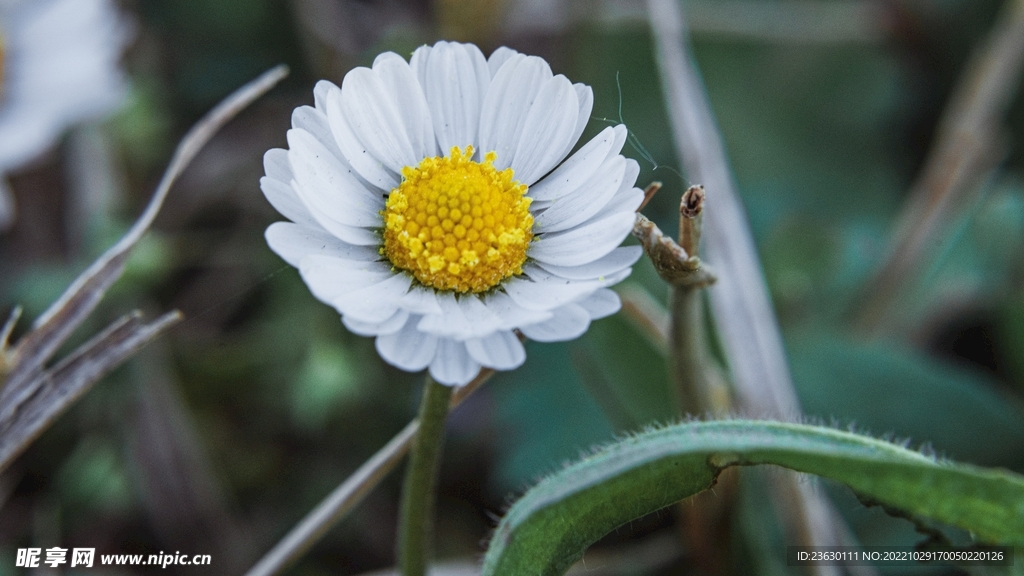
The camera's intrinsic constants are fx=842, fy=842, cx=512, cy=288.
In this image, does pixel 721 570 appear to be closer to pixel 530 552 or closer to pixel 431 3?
pixel 530 552

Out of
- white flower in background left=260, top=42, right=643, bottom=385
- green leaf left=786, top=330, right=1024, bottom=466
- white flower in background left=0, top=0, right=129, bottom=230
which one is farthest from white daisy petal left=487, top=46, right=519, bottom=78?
white flower in background left=0, top=0, right=129, bottom=230

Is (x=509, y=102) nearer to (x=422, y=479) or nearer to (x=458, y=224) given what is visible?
(x=458, y=224)

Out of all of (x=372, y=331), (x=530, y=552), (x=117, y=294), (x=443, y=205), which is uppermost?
(x=117, y=294)

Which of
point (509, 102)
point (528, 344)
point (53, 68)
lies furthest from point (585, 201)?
point (53, 68)

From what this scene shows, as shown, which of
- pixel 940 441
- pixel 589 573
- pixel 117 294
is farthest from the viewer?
pixel 117 294

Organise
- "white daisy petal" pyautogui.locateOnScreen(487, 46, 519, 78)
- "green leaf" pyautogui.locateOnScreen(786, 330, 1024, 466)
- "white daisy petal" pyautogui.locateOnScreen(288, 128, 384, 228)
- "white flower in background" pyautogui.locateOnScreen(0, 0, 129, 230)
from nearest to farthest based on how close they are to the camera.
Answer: "white daisy petal" pyautogui.locateOnScreen(288, 128, 384, 228) < "white daisy petal" pyautogui.locateOnScreen(487, 46, 519, 78) < "green leaf" pyautogui.locateOnScreen(786, 330, 1024, 466) < "white flower in background" pyautogui.locateOnScreen(0, 0, 129, 230)

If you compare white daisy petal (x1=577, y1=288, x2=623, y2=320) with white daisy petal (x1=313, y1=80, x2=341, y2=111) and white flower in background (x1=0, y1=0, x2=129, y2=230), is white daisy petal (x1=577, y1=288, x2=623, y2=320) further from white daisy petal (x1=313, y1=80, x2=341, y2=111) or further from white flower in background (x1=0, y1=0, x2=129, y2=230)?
white flower in background (x1=0, y1=0, x2=129, y2=230)

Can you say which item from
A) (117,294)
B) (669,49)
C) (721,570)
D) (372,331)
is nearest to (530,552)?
(372,331)

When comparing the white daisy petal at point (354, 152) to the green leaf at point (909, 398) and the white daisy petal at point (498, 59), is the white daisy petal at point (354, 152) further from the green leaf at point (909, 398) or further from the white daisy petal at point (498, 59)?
the green leaf at point (909, 398)

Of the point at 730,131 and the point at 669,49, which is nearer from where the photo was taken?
the point at 669,49
